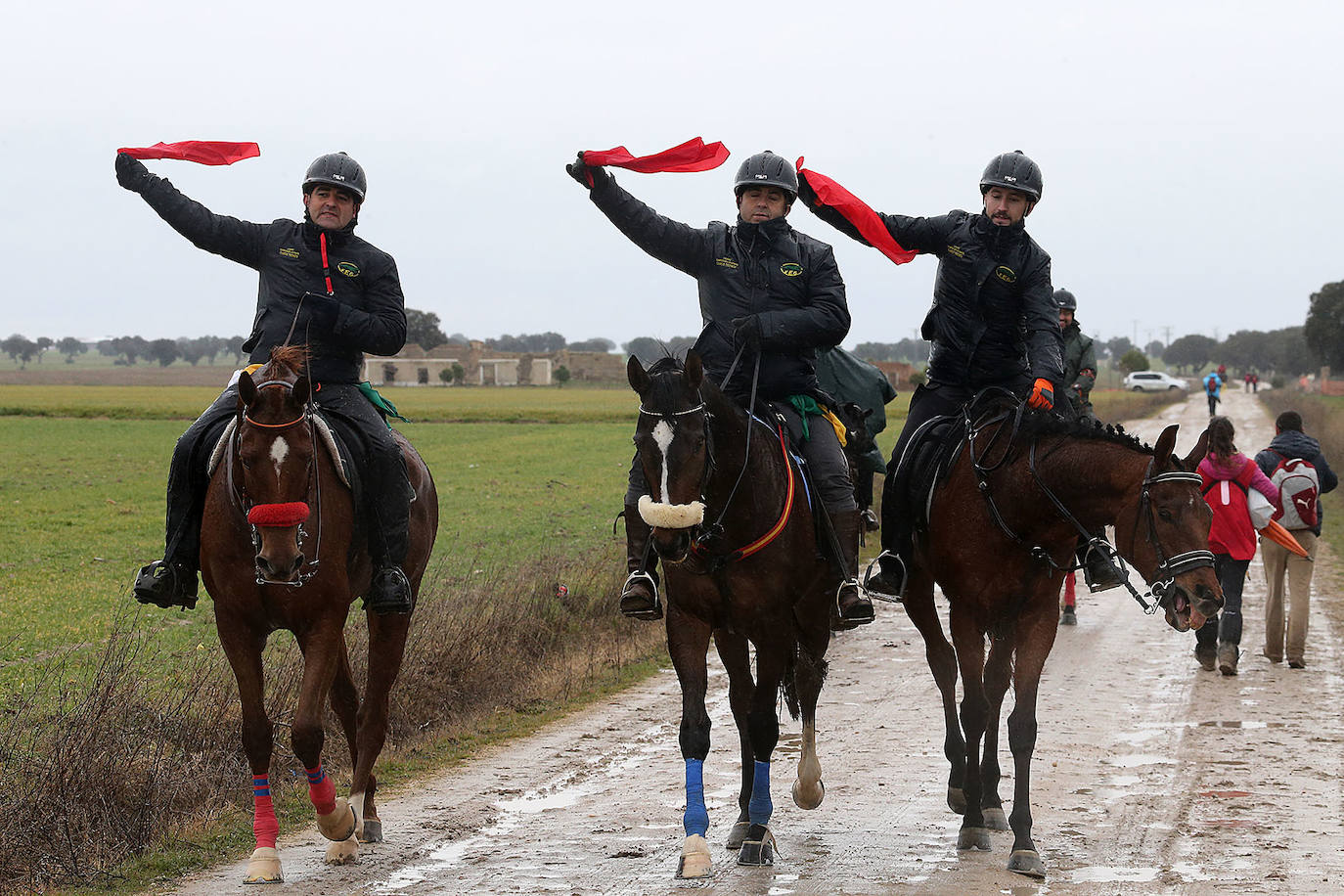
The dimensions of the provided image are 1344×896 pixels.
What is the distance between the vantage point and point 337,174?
24.2 feet

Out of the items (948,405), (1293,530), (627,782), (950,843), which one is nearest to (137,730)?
(627,782)

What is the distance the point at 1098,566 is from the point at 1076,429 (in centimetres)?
86

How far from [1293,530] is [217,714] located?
10362 millimetres

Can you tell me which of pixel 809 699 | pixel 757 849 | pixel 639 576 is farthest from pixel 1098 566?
pixel 639 576

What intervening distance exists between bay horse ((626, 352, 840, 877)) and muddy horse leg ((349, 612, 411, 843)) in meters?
1.78

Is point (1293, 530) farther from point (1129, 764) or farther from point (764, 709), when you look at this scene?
point (764, 709)

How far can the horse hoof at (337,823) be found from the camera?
676 centimetres

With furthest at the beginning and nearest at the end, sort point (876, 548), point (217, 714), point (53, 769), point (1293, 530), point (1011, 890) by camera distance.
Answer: point (876, 548)
point (1293, 530)
point (217, 714)
point (53, 769)
point (1011, 890)

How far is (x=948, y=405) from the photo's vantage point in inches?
319

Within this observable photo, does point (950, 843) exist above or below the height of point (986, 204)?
below

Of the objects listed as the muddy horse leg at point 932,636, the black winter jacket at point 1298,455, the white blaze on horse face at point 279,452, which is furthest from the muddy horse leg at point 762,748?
the black winter jacket at point 1298,455

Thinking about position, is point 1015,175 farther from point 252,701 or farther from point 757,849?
point 252,701

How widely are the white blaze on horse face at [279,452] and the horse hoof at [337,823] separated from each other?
5.88ft

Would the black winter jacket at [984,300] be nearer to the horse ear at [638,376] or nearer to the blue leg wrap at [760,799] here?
the horse ear at [638,376]
